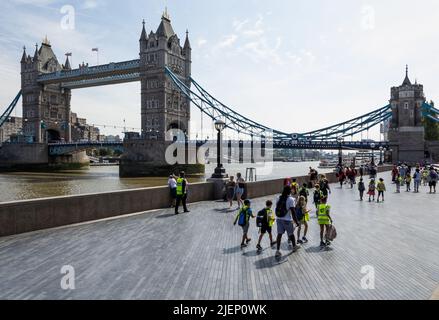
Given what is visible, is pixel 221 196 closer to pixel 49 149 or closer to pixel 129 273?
pixel 129 273

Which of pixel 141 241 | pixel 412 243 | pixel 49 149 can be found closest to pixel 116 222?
pixel 141 241

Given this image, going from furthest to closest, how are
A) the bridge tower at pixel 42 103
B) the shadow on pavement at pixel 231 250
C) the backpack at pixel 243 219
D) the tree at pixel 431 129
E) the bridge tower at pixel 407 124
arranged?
the bridge tower at pixel 42 103
the tree at pixel 431 129
the bridge tower at pixel 407 124
the backpack at pixel 243 219
the shadow on pavement at pixel 231 250

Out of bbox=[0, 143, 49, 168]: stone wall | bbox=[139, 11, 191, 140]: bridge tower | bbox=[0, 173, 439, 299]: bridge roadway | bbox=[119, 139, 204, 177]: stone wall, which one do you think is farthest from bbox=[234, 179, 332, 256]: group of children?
bbox=[0, 143, 49, 168]: stone wall

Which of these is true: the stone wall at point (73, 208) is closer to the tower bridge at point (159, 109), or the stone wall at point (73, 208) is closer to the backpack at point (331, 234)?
the backpack at point (331, 234)

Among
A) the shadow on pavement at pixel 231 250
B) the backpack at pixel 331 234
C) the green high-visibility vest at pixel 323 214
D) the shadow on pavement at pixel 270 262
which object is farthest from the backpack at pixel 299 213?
the shadow on pavement at pixel 231 250

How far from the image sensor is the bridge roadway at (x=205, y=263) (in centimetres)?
561

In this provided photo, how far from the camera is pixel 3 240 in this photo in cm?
852

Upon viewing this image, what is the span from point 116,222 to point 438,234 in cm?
906

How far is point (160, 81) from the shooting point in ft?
226

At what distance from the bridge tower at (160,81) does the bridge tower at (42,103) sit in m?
26.1

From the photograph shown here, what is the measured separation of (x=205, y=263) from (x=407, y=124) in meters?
62.9

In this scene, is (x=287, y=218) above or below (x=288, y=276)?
above
